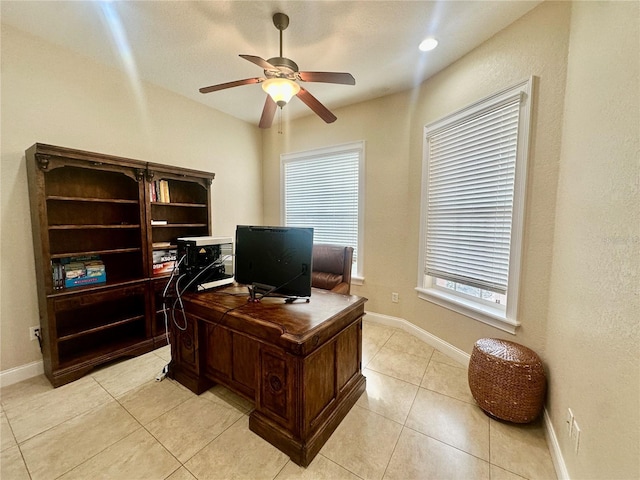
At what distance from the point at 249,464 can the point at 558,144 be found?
2.74 meters

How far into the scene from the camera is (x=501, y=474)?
135 centimetres

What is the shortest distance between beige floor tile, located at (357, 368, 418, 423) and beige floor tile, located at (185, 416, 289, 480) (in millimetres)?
735

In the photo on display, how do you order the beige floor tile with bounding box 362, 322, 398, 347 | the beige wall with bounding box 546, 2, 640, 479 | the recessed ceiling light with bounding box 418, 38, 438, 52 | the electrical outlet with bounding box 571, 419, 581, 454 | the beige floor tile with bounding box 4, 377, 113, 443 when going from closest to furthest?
1. the beige wall with bounding box 546, 2, 640, 479
2. the electrical outlet with bounding box 571, 419, 581, 454
3. the beige floor tile with bounding box 4, 377, 113, 443
4. the recessed ceiling light with bounding box 418, 38, 438, 52
5. the beige floor tile with bounding box 362, 322, 398, 347

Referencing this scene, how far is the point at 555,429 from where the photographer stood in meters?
1.49

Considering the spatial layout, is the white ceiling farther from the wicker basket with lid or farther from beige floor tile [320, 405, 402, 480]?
beige floor tile [320, 405, 402, 480]

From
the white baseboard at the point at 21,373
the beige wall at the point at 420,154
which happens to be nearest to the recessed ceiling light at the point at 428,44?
the beige wall at the point at 420,154

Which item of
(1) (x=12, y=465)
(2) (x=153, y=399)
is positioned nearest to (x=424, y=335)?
(2) (x=153, y=399)

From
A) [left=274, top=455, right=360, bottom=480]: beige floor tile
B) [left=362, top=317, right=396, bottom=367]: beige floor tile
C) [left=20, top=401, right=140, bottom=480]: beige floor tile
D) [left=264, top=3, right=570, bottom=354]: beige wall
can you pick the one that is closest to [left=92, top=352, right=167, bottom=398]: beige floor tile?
[left=20, top=401, right=140, bottom=480]: beige floor tile

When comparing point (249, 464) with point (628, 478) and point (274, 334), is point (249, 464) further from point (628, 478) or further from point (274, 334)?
point (628, 478)

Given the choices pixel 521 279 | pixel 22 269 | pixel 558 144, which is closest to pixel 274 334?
pixel 521 279

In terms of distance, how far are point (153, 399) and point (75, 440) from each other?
0.43 m

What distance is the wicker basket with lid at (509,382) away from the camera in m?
1.60

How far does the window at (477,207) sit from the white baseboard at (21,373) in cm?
367

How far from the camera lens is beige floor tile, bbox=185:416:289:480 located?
1.35 metres
